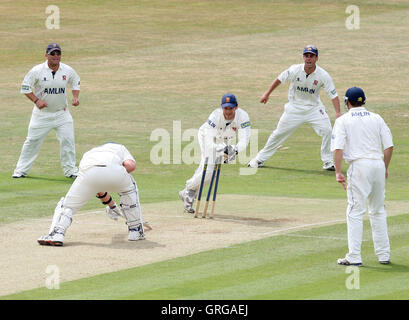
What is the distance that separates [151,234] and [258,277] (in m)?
3.10

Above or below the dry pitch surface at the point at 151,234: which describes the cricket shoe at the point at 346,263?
below

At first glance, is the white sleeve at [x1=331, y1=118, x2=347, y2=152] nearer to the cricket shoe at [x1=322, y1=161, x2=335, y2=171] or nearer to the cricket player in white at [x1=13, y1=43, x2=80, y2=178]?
the cricket player in white at [x1=13, y1=43, x2=80, y2=178]

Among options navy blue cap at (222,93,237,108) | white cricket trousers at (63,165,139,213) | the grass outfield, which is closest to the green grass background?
the grass outfield

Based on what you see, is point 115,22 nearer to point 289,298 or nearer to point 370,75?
point 370,75

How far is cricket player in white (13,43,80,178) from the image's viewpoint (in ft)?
64.5

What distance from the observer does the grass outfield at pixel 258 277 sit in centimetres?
1073

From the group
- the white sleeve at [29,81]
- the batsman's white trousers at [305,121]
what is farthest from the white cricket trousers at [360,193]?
the white sleeve at [29,81]

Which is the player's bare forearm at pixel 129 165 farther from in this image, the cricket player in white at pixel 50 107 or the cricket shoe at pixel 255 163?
the cricket shoe at pixel 255 163

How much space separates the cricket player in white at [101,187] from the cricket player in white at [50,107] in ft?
21.3

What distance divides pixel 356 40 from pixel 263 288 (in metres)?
31.5

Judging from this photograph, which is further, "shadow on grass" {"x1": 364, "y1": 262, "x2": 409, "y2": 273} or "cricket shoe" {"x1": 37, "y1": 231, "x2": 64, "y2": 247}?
"cricket shoe" {"x1": 37, "y1": 231, "x2": 64, "y2": 247}

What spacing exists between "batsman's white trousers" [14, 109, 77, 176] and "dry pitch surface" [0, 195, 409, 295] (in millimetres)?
3793

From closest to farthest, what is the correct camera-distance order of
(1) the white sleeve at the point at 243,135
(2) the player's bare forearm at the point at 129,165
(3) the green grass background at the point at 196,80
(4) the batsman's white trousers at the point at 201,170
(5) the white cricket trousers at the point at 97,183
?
(5) the white cricket trousers at the point at 97,183 → (2) the player's bare forearm at the point at 129,165 → (1) the white sleeve at the point at 243,135 → (4) the batsman's white trousers at the point at 201,170 → (3) the green grass background at the point at 196,80

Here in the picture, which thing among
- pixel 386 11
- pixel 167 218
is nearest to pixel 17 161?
pixel 167 218
